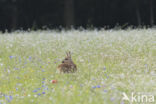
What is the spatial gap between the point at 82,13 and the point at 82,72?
1144 inches

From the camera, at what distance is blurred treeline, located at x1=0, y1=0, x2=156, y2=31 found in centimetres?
3231

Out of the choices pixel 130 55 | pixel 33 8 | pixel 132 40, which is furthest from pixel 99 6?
pixel 130 55

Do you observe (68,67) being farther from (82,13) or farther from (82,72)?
(82,13)

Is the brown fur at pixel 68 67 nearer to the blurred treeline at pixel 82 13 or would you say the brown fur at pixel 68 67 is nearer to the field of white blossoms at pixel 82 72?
the field of white blossoms at pixel 82 72

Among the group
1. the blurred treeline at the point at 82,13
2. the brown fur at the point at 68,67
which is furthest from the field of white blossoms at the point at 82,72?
the blurred treeline at the point at 82,13

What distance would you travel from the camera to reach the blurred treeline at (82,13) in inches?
1272

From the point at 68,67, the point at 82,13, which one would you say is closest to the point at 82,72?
the point at 68,67

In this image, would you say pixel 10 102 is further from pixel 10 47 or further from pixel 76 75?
pixel 10 47

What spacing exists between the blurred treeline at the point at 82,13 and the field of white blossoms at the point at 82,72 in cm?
2082

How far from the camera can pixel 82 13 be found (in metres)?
35.6

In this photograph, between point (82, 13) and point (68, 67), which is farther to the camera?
point (82, 13)

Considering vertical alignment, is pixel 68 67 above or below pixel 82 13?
above

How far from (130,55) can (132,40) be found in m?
2.30

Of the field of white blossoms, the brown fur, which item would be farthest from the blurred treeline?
the brown fur
